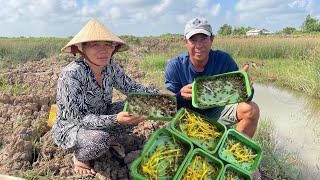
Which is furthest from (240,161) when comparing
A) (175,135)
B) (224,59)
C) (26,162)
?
(26,162)

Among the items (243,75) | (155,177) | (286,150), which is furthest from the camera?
(286,150)

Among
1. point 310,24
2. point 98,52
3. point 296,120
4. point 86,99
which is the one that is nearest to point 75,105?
point 86,99

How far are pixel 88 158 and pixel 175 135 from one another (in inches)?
42.3

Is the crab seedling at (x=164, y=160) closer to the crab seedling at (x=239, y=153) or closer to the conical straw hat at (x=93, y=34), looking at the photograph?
the crab seedling at (x=239, y=153)

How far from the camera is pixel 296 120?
22.2ft

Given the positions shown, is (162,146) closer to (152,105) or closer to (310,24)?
(152,105)

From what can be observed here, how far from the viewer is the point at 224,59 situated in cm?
354

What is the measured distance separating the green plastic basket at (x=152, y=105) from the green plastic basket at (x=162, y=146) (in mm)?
302

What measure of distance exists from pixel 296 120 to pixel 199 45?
4.08 metres

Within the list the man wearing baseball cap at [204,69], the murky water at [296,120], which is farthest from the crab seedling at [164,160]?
the murky water at [296,120]

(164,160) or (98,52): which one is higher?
(98,52)

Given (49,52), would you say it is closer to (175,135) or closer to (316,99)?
(316,99)

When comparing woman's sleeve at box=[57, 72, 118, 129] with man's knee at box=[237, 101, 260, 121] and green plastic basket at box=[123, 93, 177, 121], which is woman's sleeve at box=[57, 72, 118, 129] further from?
man's knee at box=[237, 101, 260, 121]

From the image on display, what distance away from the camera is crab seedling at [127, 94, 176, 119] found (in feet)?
9.29
